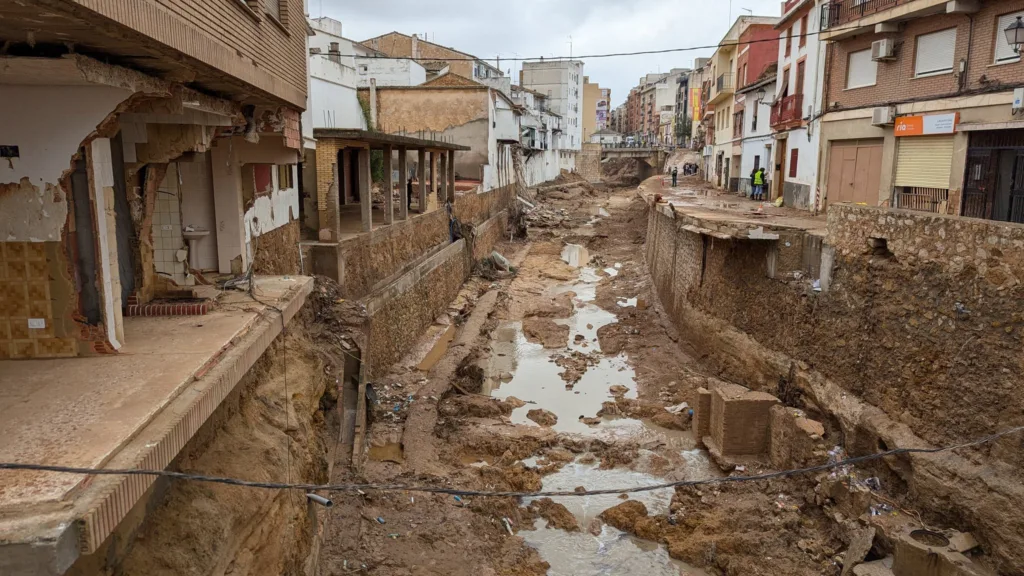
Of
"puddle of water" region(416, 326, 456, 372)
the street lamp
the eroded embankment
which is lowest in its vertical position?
"puddle of water" region(416, 326, 456, 372)

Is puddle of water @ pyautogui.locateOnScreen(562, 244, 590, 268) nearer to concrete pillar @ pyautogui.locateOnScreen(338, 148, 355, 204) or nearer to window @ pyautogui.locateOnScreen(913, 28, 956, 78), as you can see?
concrete pillar @ pyautogui.locateOnScreen(338, 148, 355, 204)

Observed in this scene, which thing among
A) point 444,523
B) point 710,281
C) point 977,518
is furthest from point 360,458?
point 710,281

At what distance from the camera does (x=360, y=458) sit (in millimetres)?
9539

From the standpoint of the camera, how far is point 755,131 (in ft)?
90.8

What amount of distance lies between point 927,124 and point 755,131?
1400 cm

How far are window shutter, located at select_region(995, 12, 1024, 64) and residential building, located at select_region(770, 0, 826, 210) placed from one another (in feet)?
16.7

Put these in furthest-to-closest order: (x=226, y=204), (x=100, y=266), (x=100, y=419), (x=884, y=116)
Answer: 1. (x=884, y=116)
2. (x=226, y=204)
3. (x=100, y=266)
4. (x=100, y=419)

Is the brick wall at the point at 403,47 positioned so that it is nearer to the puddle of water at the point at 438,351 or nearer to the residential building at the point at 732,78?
the residential building at the point at 732,78

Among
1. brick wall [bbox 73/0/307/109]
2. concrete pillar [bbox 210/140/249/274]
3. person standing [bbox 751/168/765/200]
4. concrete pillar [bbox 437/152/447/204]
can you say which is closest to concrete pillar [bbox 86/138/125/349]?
brick wall [bbox 73/0/307/109]

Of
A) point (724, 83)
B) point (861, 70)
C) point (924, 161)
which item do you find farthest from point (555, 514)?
point (724, 83)

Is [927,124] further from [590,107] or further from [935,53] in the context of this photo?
[590,107]

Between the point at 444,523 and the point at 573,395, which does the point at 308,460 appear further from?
the point at 573,395

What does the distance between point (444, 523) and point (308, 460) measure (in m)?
2.45

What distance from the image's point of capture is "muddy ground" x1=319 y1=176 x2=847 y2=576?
25.9ft
